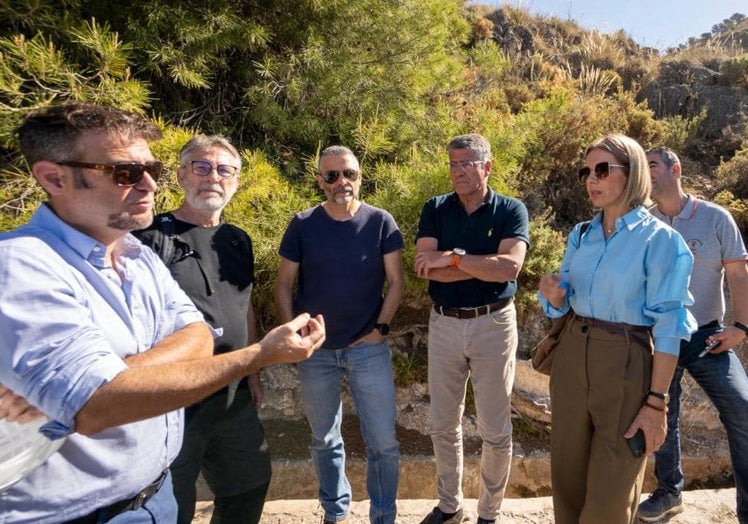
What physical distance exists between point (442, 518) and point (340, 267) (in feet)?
5.07

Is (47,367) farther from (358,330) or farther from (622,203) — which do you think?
(622,203)

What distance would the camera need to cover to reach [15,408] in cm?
98

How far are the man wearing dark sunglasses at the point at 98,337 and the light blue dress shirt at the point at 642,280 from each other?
121 centimetres

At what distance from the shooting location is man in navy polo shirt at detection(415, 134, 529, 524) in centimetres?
244

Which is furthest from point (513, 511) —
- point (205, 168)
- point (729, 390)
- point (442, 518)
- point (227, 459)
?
point (205, 168)

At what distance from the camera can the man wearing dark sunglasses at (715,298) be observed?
2281mm

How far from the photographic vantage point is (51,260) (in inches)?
42.5

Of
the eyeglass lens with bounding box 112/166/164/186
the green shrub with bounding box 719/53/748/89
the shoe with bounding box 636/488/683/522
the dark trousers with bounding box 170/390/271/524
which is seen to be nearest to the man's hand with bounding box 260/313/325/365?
the eyeglass lens with bounding box 112/166/164/186

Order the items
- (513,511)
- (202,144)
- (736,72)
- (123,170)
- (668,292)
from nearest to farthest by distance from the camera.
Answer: (123,170), (668,292), (202,144), (513,511), (736,72)

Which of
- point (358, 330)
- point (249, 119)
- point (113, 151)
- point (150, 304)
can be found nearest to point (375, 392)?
point (358, 330)

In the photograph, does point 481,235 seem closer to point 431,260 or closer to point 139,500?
point 431,260

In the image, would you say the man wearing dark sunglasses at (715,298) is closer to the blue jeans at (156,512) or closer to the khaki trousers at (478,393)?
the khaki trousers at (478,393)

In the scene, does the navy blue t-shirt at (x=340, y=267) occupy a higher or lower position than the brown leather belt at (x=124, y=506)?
higher

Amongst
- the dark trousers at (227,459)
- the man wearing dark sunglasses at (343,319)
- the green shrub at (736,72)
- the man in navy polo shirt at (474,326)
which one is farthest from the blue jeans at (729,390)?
the green shrub at (736,72)
